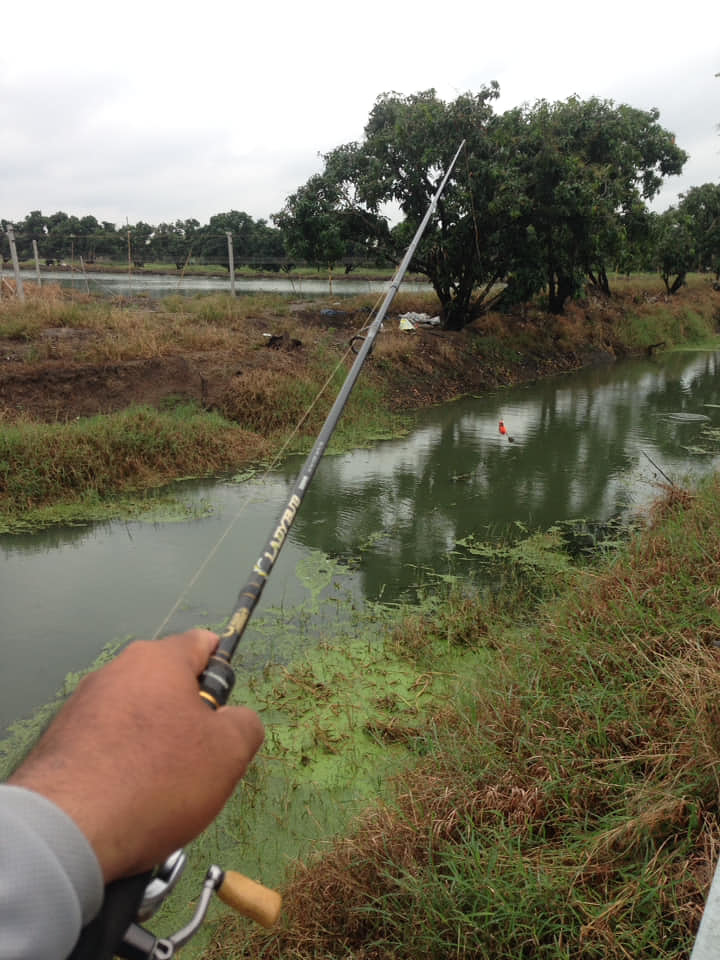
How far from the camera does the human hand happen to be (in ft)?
2.38

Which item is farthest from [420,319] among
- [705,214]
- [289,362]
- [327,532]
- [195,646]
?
[705,214]

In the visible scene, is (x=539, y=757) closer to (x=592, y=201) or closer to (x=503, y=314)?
(x=592, y=201)

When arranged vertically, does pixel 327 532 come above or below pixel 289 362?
below

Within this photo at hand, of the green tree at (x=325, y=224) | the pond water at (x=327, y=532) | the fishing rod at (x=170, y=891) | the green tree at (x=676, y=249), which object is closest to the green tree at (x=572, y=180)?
the green tree at (x=325, y=224)

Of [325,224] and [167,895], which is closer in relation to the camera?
[167,895]

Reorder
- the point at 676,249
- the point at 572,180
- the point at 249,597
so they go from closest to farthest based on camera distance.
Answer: the point at 249,597
the point at 572,180
the point at 676,249

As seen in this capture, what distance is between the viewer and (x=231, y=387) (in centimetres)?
844

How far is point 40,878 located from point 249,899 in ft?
1.62

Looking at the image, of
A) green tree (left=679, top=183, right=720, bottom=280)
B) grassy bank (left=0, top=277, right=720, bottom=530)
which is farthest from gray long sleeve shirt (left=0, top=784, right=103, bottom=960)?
green tree (left=679, top=183, right=720, bottom=280)

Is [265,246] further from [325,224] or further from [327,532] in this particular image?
[327,532]

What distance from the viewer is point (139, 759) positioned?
0.78 meters

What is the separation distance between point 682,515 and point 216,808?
4166 millimetres

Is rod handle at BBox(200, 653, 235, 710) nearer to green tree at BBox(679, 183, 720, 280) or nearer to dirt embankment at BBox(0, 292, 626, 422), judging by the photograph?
dirt embankment at BBox(0, 292, 626, 422)

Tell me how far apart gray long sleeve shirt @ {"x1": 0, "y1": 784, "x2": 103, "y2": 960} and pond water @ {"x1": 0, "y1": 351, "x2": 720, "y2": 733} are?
10.0 ft
